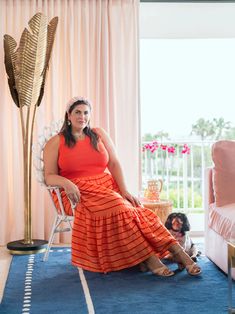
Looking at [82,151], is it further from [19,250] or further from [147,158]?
[147,158]

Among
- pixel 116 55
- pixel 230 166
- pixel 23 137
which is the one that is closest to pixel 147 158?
pixel 116 55

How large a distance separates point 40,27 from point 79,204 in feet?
5.19

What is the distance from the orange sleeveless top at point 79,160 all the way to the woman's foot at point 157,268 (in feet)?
2.78

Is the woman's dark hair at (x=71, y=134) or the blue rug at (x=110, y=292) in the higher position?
the woman's dark hair at (x=71, y=134)

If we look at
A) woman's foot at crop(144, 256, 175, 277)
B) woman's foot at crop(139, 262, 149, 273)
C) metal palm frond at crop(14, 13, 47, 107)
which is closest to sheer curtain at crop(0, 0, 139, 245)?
metal palm frond at crop(14, 13, 47, 107)

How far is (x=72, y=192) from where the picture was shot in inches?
148

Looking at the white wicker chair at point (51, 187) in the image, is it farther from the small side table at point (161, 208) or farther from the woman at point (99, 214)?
the small side table at point (161, 208)

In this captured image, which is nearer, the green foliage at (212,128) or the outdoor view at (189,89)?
the outdoor view at (189,89)

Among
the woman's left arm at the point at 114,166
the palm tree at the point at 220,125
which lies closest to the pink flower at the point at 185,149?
the woman's left arm at the point at 114,166

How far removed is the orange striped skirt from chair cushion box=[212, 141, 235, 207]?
1.54 feet

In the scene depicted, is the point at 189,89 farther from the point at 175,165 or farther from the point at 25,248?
the point at 25,248

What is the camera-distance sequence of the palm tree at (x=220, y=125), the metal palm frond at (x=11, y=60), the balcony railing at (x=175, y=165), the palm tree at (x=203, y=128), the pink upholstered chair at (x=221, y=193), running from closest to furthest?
the pink upholstered chair at (x=221, y=193), the metal palm frond at (x=11, y=60), the balcony railing at (x=175, y=165), the palm tree at (x=220, y=125), the palm tree at (x=203, y=128)

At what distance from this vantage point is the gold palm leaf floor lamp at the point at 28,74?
14.4 feet

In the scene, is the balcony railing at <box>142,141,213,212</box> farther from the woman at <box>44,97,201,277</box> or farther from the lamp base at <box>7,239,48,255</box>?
the woman at <box>44,97,201,277</box>
